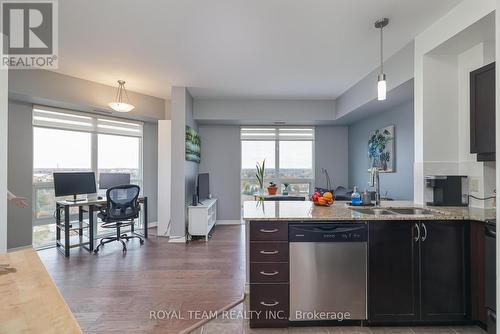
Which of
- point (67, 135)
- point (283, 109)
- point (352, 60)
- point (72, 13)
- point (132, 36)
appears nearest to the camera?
point (72, 13)

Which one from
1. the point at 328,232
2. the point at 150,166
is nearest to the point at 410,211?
the point at 328,232

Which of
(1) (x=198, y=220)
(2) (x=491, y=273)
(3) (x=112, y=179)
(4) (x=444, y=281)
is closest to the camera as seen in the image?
(2) (x=491, y=273)

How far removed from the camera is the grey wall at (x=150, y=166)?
5.46 metres

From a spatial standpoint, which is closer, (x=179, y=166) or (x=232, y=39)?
(x=232, y=39)

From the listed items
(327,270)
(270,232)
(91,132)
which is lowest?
(327,270)

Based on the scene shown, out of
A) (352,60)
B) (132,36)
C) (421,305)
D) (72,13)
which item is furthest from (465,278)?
(72,13)

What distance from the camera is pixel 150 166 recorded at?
554 centimetres

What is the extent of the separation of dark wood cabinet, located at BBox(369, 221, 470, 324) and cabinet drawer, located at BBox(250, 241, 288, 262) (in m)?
0.73

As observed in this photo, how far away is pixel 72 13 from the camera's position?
241cm

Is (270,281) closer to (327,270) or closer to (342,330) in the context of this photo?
(327,270)

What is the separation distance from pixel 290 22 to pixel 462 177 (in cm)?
233

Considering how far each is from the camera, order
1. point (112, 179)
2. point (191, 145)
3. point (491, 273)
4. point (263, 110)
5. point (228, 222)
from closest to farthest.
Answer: point (491, 273)
point (112, 179)
point (191, 145)
point (263, 110)
point (228, 222)

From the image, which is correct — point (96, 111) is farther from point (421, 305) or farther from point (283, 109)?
point (421, 305)

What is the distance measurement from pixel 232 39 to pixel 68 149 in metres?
3.55
